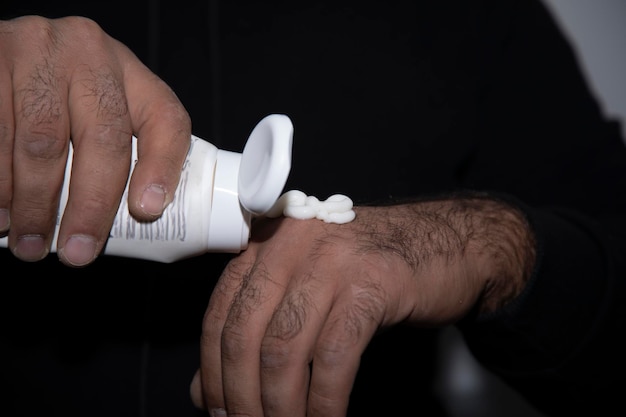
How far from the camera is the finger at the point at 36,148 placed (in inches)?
18.8

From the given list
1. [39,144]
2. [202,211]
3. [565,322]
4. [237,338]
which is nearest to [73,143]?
[39,144]

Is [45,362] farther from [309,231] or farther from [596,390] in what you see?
[596,390]

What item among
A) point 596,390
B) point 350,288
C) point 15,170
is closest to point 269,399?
point 350,288

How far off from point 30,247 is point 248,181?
22 cm

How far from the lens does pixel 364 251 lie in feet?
1.91

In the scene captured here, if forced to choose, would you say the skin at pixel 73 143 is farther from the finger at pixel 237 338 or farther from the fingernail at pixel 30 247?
the finger at pixel 237 338

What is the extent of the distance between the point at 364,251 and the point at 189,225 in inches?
7.6

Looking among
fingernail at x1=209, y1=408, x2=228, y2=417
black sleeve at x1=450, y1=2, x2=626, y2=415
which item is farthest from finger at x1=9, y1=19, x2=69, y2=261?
black sleeve at x1=450, y1=2, x2=626, y2=415

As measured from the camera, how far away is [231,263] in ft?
2.00

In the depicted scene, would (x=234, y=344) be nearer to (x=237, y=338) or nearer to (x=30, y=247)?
(x=237, y=338)

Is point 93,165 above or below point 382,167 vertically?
above

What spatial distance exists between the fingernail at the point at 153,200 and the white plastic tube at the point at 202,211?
1cm

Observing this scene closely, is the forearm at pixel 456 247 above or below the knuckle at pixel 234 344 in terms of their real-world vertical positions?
above

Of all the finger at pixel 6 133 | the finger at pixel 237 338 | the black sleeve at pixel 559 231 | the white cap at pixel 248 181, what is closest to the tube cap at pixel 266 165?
the white cap at pixel 248 181
